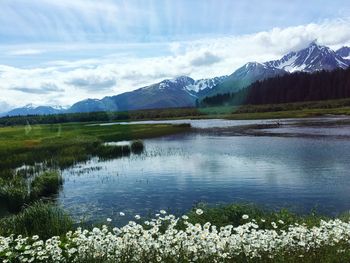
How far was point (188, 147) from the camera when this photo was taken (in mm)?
69188

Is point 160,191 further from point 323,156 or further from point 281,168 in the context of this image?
point 323,156

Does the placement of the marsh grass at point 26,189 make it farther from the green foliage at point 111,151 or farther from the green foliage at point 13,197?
the green foliage at point 111,151

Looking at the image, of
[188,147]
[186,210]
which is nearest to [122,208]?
[186,210]

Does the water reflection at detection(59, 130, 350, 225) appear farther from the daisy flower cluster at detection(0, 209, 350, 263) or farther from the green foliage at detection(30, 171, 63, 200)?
the daisy flower cluster at detection(0, 209, 350, 263)

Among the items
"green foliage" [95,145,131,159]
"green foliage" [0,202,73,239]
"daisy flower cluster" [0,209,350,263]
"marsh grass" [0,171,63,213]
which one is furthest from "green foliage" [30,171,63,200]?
"daisy flower cluster" [0,209,350,263]

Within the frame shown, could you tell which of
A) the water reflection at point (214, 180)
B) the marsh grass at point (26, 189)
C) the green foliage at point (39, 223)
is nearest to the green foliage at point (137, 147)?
the water reflection at point (214, 180)

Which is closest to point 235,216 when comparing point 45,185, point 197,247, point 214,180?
point 197,247

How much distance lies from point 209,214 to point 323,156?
31.1m

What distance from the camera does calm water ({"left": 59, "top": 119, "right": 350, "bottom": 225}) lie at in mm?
31128

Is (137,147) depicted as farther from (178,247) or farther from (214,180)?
(178,247)

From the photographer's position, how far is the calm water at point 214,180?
102 ft

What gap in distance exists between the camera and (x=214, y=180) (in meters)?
40.1

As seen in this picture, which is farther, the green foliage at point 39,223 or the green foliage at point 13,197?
the green foliage at point 13,197

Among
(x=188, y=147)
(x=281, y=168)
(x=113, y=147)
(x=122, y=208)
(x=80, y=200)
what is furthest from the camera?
(x=188, y=147)
